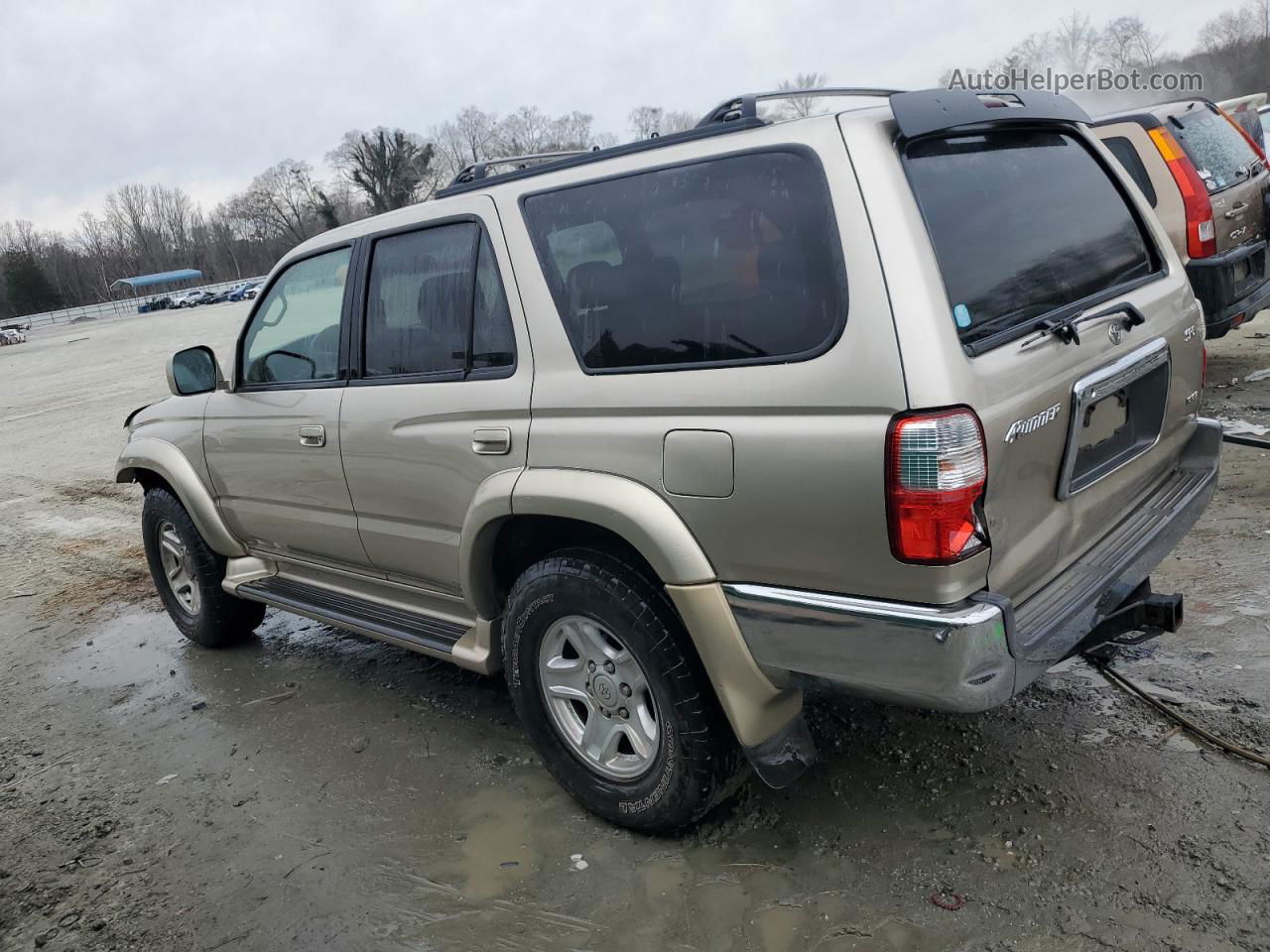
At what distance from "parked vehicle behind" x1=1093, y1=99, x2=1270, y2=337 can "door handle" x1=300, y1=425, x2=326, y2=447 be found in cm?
564

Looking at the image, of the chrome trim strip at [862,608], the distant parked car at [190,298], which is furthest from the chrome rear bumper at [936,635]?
the distant parked car at [190,298]

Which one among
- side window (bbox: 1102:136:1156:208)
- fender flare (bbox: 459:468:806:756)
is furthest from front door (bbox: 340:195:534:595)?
side window (bbox: 1102:136:1156:208)

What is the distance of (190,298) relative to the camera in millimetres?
69875

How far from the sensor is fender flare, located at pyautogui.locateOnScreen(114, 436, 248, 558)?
445 cm

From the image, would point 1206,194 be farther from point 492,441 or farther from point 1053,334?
point 492,441

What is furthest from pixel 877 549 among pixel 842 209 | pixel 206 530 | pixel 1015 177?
pixel 206 530

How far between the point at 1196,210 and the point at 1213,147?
2.78 feet

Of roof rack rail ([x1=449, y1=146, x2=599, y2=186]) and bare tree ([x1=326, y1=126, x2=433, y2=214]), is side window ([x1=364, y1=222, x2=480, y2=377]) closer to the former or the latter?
roof rack rail ([x1=449, y1=146, x2=599, y2=186])

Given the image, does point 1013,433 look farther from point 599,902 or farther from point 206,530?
point 206,530

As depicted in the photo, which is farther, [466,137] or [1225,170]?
[466,137]

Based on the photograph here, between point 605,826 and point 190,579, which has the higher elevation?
point 190,579

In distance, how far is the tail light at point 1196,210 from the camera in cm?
662

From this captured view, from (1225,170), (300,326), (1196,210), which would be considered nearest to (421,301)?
(300,326)

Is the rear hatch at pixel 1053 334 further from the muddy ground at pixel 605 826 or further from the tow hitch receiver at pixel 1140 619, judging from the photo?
the muddy ground at pixel 605 826
